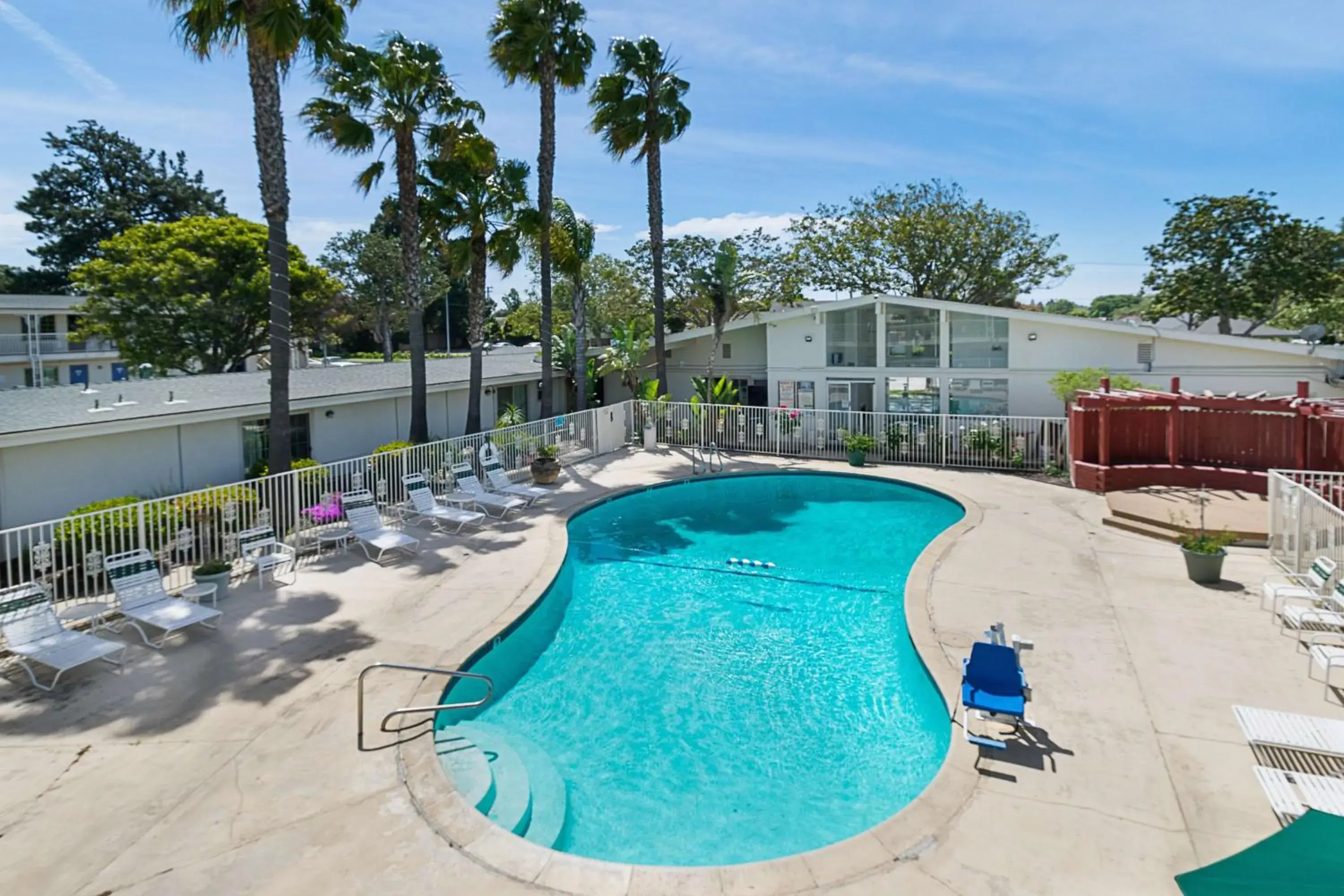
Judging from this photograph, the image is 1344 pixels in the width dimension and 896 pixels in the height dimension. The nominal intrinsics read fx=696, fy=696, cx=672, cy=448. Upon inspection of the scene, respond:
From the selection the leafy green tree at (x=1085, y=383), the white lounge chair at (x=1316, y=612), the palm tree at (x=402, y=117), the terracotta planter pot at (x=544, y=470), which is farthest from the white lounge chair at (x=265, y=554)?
the leafy green tree at (x=1085, y=383)

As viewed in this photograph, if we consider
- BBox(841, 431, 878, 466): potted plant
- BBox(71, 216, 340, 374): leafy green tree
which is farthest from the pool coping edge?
BBox(71, 216, 340, 374): leafy green tree

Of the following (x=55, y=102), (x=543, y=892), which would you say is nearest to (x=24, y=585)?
(x=543, y=892)

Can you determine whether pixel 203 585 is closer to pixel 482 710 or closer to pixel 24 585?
pixel 24 585

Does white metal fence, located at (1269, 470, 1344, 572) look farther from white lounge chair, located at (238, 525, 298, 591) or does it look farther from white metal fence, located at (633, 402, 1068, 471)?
white lounge chair, located at (238, 525, 298, 591)

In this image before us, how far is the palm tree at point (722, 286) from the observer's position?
24.6m

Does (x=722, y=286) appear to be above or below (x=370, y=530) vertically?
above

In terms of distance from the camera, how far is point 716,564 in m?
12.8

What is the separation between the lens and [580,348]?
934 inches

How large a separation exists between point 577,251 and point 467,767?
740 inches

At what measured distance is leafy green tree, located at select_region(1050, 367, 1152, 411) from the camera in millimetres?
19297

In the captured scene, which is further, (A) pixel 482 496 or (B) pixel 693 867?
(A) pixel 482 496

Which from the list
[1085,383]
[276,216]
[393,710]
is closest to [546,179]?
[276,216]

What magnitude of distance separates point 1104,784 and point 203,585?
1067 centimetres

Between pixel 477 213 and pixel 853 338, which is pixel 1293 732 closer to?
pixel 477 213
